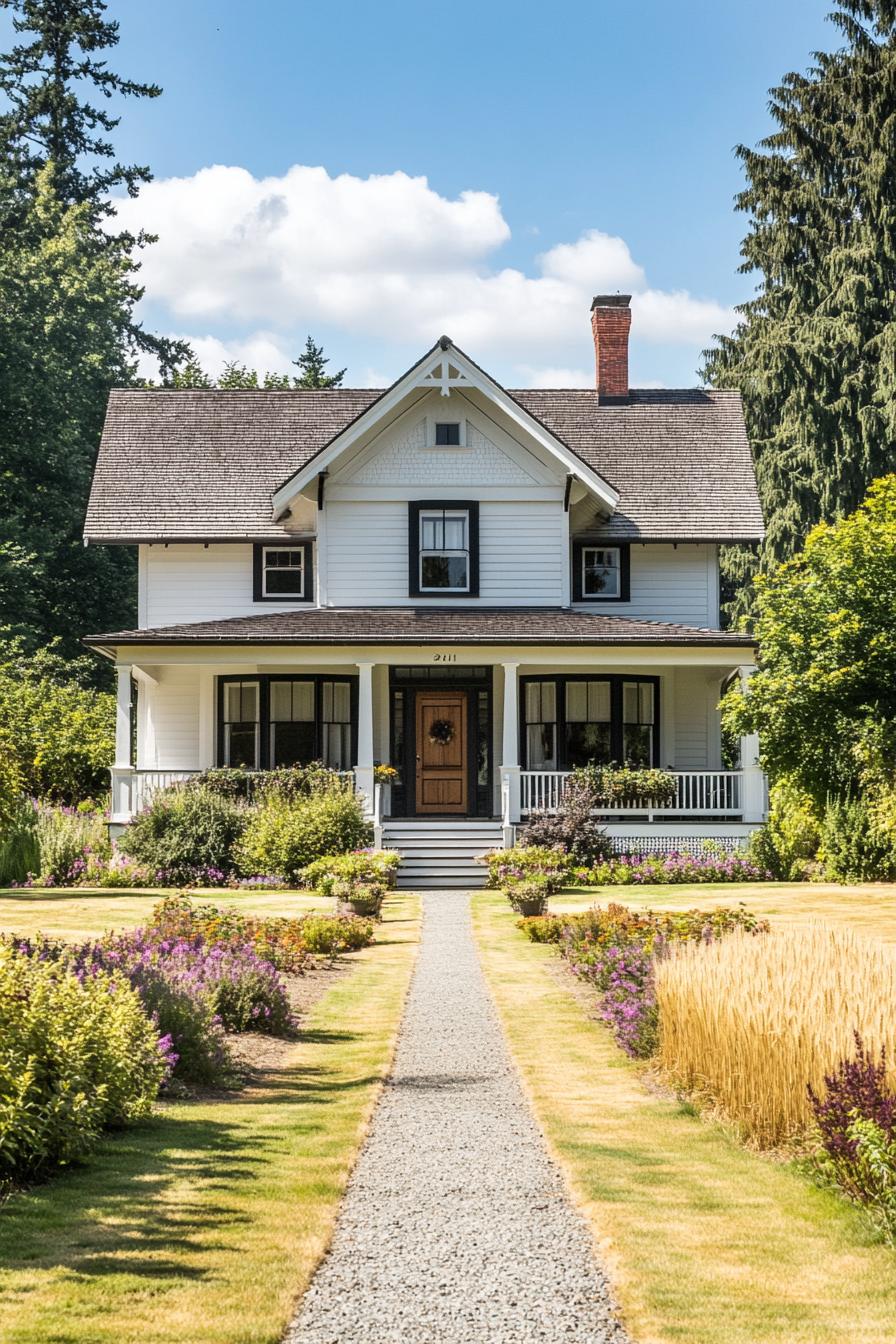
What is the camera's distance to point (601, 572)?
97.9 feet

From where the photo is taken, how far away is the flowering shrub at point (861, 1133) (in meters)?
6.44

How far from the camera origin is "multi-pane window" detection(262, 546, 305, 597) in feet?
96.9

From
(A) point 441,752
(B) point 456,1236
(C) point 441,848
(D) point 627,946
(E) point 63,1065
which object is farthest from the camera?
(A) point 441,752

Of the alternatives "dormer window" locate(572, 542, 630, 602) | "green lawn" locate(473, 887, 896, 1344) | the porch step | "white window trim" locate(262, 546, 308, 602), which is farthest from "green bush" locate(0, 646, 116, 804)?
"green lawn" locate(473, 887, 896, 1344)

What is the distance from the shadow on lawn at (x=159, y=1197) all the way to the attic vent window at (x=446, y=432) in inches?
826

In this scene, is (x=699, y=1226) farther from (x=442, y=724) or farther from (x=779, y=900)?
(x=442, y=724)

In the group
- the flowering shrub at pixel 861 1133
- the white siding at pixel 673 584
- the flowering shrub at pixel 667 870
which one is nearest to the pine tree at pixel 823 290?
the white siding at pixel 673 584

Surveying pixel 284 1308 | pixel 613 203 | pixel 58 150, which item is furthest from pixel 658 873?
pixel 58 150

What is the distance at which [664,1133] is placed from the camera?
27.0ft

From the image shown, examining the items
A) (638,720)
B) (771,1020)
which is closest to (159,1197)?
(771,1020)

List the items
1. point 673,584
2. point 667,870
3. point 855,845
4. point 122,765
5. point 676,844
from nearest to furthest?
point 855,845
point 667,870
point 676,844
point 122,765
point 673,584

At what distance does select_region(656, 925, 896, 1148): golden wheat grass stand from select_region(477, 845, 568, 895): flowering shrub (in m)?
12.7

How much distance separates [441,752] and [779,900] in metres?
9.23

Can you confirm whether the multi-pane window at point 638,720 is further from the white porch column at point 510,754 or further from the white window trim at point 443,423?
the white window trim at point 443,423
